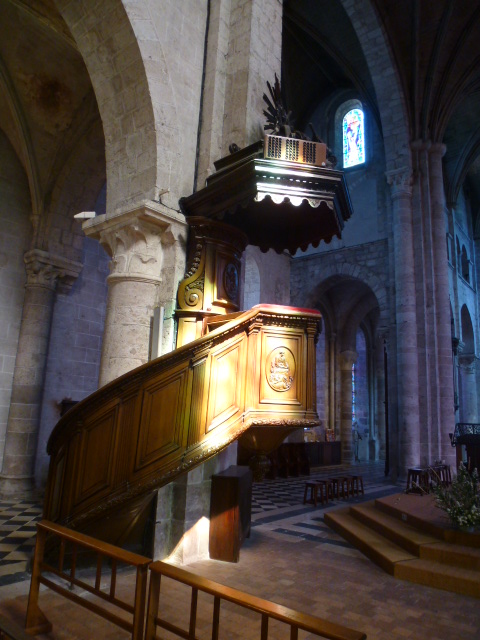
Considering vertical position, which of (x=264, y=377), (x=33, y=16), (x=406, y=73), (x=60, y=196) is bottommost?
(x=264, y=377)

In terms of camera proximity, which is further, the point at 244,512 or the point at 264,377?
the point at 244,512

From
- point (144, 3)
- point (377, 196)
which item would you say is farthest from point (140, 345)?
point (377, 196)

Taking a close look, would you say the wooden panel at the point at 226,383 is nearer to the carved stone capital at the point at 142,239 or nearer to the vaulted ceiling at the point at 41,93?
the carved stone capital at the point at 142,239

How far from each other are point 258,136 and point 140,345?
9.13ft

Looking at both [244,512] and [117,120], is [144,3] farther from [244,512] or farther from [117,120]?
[244,512]

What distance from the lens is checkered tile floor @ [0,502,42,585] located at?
13.4 ft

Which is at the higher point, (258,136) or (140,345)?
(258,136)

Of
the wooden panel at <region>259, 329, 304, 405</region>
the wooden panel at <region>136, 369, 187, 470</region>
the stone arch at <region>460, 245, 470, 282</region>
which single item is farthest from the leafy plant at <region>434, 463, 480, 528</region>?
the stone arch at <region>460, 245, 470, 282</region>

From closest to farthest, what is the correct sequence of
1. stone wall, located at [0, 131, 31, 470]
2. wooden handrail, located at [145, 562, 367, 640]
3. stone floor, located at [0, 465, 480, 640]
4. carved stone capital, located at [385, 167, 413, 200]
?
wooden handrail, located at [145, 562, 367, 640]
stone floor, located at [0, 465, 480, 640]
stone wall, located at [0, 131, 31, 470]
carved stone capital, located at [385, 167, 413, 200]

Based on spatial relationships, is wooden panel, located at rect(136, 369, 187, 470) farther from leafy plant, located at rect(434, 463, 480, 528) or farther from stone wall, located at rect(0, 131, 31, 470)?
stone wall, located at rect(0, 131, 31, 470)

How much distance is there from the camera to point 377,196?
1530cm

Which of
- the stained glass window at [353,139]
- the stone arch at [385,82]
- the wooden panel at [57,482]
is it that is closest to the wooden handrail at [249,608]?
the wooden panel at [57,482]

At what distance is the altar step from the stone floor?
0.11 m

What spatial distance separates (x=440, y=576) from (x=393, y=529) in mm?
1243
